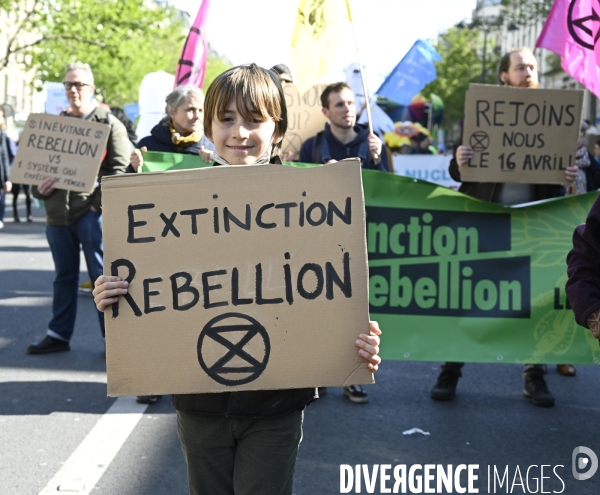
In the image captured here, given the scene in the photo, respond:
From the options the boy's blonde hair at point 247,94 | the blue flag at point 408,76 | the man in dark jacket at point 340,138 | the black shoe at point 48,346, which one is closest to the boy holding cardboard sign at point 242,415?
the boy's blonde hair at point 247,94

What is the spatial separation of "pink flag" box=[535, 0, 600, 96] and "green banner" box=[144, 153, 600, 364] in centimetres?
85

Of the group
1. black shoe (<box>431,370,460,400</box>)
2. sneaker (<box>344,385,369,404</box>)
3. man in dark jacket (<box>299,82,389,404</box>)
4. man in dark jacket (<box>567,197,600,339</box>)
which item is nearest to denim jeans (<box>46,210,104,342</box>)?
man in dark jacket (<box>299,82,389,404</box>)

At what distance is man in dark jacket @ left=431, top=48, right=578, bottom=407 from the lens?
18.6 ft

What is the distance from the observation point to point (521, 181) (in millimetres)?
5566

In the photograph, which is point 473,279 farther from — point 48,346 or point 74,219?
point 48,346

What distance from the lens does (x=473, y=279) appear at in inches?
212

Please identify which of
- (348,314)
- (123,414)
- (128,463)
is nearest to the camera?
(348,314)

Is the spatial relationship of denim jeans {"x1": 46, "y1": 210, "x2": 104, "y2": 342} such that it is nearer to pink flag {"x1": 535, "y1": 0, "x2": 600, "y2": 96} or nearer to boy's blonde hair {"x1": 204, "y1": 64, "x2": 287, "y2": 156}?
pink flag {"x1": 535, "y1": 0, "x2": 600, "y2": 96}

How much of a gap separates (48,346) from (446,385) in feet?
9.80

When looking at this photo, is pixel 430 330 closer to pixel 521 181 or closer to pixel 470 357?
pixel 470 357

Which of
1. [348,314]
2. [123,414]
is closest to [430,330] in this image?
[123,414]

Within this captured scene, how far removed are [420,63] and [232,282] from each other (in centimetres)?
1439

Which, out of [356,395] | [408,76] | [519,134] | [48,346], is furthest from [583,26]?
[408,76]

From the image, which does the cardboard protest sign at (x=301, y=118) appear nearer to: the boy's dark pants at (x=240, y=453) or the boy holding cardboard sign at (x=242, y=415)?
the boy holding cardboard sign at (x=242, y=415)
